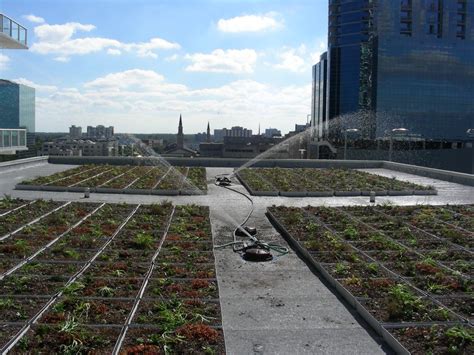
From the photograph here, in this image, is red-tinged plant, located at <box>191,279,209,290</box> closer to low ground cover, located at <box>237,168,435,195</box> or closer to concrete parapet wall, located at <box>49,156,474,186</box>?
low ground cover, located at <box>237,168,435,195</box>

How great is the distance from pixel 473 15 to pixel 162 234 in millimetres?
116583

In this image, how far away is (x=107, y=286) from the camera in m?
9.91

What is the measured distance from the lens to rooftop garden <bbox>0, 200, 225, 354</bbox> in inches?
299

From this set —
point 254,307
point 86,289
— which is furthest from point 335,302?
point 86,289

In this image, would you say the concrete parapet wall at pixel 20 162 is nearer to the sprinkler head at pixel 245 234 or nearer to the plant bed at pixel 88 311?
the sprinkler head at pixel 245 234

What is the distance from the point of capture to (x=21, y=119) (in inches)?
1783

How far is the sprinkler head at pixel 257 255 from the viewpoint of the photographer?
12.7m

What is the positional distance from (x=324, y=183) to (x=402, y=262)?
16.0m

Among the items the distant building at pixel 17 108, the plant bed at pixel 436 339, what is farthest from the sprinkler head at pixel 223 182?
the plant bed at pixel 436 339

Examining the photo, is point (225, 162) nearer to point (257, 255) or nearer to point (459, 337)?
point (257, 255)

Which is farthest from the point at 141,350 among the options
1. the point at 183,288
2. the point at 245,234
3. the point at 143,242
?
the point at 245,234

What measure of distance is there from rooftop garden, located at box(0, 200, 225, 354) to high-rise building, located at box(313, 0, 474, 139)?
307 feet

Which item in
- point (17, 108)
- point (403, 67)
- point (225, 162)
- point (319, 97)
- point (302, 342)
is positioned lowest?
point (302, 342)

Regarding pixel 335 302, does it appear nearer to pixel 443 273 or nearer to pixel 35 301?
pixel 443 273
